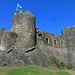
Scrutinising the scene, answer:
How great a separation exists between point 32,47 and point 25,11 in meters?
6.80

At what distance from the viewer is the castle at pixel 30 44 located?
1808 cm

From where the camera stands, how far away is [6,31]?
2027 centimetres

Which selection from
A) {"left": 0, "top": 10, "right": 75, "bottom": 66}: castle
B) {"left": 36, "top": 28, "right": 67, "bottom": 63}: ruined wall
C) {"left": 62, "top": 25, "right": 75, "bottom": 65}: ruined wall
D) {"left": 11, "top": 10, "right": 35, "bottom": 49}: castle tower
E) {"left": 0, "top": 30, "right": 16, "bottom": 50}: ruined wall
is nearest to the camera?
{"left": 0, "top": 10, "right": 75, "bottom": 66}: castle

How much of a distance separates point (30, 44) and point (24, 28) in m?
2.97

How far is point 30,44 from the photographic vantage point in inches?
805

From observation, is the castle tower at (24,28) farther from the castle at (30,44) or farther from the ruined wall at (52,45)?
the ruined wall at (52,45)

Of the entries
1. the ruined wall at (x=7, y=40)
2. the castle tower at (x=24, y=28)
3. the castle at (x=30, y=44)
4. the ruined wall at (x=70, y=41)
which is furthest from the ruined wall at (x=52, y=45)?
the ruined wall at (x=7, y=40)

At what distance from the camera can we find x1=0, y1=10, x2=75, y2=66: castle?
1808 centimetres

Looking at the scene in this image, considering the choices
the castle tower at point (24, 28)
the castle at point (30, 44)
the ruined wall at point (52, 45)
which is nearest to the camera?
the castle at point (30, 44)

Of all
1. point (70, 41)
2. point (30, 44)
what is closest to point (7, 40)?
point (30, 44)

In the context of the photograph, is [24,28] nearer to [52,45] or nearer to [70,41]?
[52,45]

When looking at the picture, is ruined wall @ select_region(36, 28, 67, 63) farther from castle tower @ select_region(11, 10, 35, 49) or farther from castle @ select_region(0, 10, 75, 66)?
castle tower @ select_region(11, 10, 35, 49)

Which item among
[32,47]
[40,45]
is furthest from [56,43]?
[32,47]

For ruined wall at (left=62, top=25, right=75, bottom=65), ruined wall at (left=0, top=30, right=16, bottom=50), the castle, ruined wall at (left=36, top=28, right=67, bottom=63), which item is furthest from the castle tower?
ruined wall at (left=62, top=25, right=75, bottom=65)
